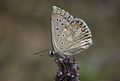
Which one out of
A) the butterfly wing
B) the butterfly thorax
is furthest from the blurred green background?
the butterfly thorax

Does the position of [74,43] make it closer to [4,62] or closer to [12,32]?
[4,62]

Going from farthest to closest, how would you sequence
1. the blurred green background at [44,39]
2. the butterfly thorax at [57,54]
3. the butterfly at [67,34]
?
the blurred green background at [44,39] → the butterfly at [67,34] → the butterfly thorax at [57,54]

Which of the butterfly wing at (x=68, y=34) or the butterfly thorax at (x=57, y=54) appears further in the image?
the butterfly wing at (x=68, y=34)

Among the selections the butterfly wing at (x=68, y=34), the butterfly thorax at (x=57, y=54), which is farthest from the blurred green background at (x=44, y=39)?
the butterfly thorax at (x=57, y=54)

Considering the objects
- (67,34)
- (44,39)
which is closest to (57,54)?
(67,34)

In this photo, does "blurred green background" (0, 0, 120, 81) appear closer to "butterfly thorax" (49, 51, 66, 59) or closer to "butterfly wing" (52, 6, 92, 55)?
"butterfly wing" (52, 6, 92, 55)

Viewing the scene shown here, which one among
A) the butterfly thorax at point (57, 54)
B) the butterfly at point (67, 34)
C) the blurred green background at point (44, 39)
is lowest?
the blurred green background at point (44, 39)

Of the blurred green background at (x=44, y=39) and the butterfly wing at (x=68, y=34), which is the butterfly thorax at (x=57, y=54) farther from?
the blurred green background at (x=44, y=39)

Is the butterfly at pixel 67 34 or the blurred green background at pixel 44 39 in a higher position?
the butterfly at pixel 67 34
